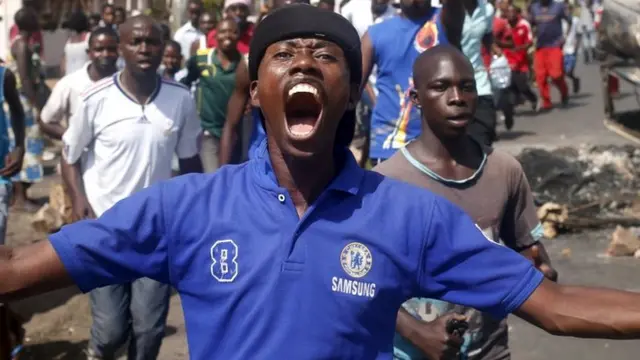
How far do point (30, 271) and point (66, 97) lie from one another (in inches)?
219

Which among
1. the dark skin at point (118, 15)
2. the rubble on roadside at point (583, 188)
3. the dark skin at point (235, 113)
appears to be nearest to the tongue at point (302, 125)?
the dark skin at point (235, 113)

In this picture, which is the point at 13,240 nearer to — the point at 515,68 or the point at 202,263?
the point at 202,263

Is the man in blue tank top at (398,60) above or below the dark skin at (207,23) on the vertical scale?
above

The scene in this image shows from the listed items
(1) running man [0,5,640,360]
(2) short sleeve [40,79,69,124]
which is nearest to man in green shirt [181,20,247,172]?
(2) short sleeve [40,79,69,124]

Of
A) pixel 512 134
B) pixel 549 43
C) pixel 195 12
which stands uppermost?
pixel 195 12

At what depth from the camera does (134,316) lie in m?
5.98

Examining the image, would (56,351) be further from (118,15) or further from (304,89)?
(118,15)

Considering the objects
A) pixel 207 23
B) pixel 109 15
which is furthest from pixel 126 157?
pixel 109 15

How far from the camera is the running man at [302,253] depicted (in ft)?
8.43

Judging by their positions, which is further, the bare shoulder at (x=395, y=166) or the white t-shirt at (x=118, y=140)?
the white t-shirt at (x=118, y=140)

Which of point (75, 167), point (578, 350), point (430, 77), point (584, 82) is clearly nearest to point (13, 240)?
point (75, 167)

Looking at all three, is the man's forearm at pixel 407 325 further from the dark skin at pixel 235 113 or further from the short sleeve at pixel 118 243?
the dark skin at pixel 235 113

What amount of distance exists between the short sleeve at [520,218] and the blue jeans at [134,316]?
87.8 inches

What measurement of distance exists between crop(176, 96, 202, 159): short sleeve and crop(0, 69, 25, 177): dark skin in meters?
0.98
